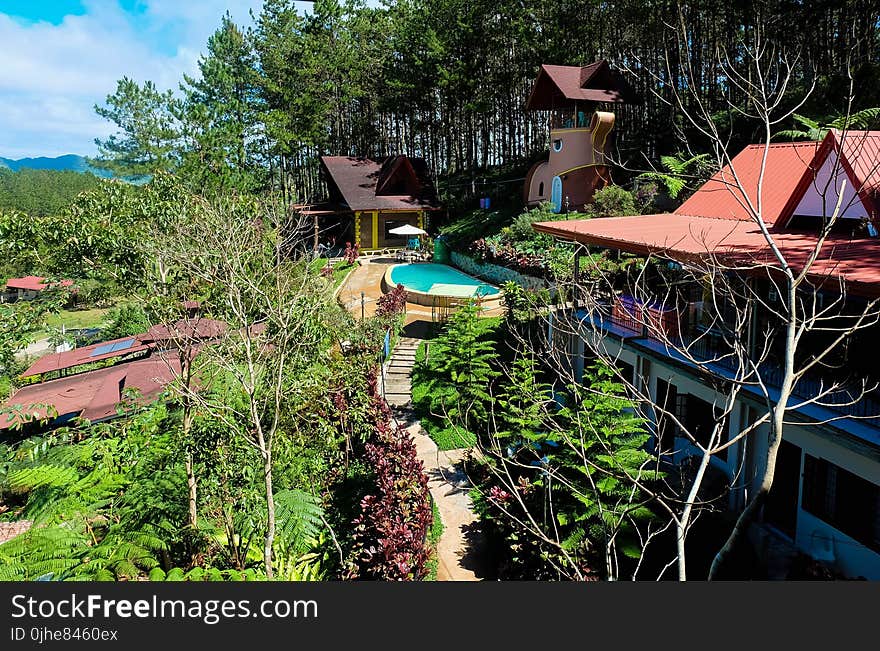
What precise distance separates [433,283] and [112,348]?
52.8 ft

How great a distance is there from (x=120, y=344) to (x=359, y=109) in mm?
46681

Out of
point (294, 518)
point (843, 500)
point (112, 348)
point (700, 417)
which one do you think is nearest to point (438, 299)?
point (112, 348)

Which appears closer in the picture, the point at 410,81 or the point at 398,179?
the point at 398,179

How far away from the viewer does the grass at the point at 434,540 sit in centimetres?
1061

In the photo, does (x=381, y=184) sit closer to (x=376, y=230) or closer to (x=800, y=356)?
(x=376, y=230)

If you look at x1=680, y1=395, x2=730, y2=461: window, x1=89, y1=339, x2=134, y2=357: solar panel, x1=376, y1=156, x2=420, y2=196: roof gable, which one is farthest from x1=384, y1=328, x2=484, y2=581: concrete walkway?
x1=376, y1=156, x2=420, y2=196: roof gable

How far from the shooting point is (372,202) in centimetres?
4106

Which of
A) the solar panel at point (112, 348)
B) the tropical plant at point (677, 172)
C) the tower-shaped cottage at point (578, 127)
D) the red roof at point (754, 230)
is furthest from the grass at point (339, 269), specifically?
the red roof at point (754, 230)

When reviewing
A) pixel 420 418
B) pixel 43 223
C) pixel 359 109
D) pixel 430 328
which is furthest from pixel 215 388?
pixel 359 109

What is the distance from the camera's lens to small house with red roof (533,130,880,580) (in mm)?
9453

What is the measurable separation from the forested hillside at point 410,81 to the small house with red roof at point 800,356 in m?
21.4

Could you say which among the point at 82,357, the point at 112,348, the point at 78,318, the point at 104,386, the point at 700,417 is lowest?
the point at 78,318

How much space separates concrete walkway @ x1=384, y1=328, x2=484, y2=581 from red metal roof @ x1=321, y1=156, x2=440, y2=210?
75.5 feet

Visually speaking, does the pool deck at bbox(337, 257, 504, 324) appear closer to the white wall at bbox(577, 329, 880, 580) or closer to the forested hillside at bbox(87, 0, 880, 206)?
the forested hillside at bbox(87, 0, 880, 206)
